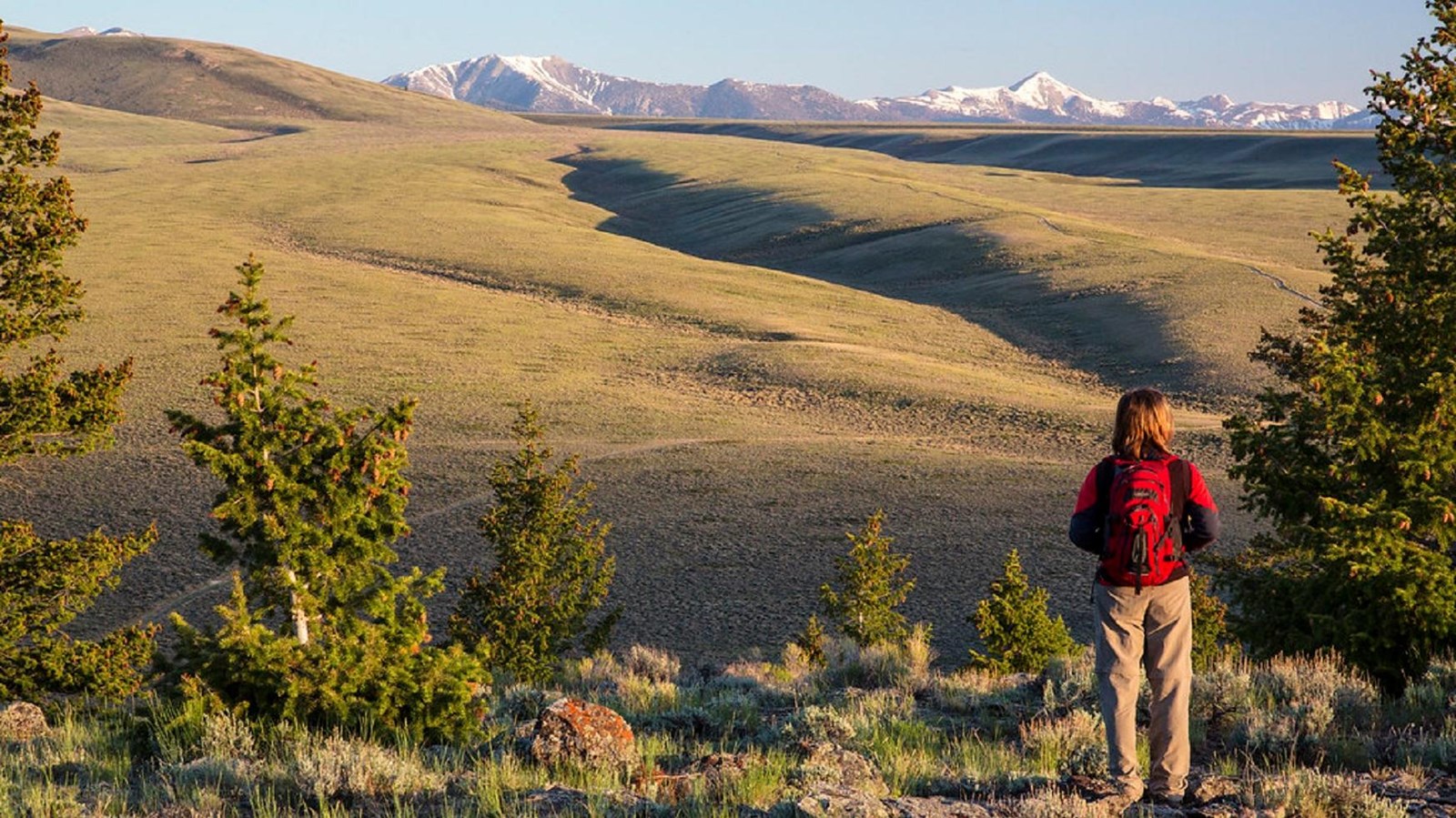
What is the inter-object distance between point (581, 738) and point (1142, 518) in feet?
11.2

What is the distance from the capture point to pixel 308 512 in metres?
8.81

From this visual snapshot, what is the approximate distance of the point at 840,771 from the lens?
22.2 ft

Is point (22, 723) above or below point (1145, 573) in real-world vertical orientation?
below

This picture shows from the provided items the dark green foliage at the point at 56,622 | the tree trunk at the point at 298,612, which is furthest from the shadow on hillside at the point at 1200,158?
the tree trunk at the point at 298,612

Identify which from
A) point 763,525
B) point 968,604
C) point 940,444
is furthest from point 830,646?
point 940,444

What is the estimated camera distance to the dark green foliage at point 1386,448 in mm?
11281

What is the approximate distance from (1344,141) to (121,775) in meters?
183

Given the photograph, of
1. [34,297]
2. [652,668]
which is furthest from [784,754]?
[34,297]

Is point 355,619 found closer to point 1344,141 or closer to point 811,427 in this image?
point 811,427

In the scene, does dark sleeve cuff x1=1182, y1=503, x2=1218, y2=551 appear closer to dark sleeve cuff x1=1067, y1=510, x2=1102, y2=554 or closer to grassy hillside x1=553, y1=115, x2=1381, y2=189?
dark sleeve cuff x1=1067, y1=510, x2=1102, y2=554

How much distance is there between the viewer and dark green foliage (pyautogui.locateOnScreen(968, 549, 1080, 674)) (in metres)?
14.8

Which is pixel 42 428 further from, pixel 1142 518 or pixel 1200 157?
pixel 1200 157

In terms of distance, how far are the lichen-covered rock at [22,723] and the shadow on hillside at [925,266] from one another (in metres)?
35.8

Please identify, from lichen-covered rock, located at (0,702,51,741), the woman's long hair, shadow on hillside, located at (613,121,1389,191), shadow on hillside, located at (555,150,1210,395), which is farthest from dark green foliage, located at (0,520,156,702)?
shadow on hillside, located at (613,121,1389,191)
